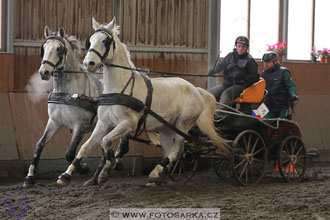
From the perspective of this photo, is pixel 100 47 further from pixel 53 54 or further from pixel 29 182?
pixel 29 182

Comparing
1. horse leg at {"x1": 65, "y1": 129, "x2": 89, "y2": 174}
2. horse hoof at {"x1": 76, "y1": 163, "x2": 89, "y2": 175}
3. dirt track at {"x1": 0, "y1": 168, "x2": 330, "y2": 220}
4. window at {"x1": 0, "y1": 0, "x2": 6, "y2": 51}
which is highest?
window at {"x1": 0, "y1": 0, "x2": 6, "y2": 51}

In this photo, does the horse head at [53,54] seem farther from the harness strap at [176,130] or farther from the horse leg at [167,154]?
the horse leg at [167,154]

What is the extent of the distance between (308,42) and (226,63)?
14.7ft

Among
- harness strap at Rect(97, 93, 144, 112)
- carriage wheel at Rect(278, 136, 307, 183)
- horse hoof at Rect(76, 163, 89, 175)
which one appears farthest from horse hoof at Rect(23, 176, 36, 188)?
carriage wheel at Rect(278, 136, 307, 183)

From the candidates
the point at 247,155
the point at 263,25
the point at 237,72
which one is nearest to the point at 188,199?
the point at 247,155

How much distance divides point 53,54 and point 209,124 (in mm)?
2147

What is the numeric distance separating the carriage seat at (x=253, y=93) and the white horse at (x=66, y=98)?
195cm

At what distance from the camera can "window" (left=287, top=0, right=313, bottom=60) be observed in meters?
11.7

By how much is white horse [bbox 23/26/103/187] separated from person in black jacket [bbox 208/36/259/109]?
1804 mm

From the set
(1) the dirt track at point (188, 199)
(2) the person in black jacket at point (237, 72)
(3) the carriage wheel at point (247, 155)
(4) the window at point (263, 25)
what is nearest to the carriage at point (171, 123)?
(3) the carriage wheel at point (247, 155)

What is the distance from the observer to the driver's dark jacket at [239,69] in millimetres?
7746

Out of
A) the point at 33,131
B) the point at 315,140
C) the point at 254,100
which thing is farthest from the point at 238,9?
the point at 33,131

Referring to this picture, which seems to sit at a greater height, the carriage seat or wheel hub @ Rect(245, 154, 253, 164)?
the carriage seat

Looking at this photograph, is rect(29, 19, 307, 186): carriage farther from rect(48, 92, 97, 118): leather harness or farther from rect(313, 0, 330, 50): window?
rect(313, 0, 330, 50): window
